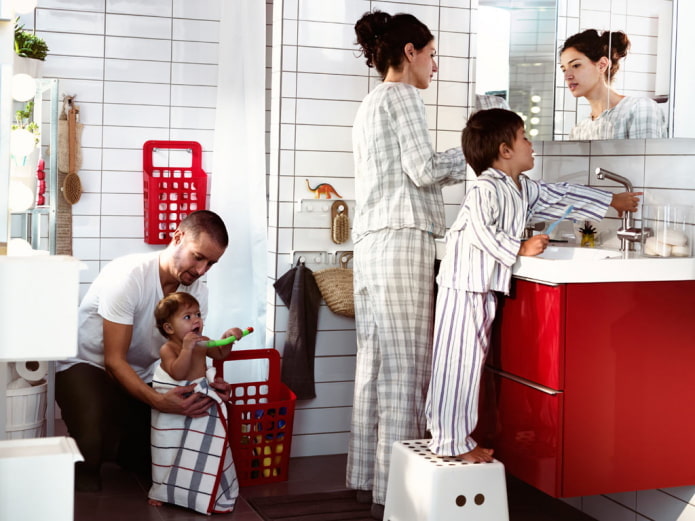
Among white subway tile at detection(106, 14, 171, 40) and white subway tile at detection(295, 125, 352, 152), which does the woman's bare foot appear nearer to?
white subway tile at detection(295, 125, 352, 152)

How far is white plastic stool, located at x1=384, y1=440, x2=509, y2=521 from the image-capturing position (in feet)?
8.21

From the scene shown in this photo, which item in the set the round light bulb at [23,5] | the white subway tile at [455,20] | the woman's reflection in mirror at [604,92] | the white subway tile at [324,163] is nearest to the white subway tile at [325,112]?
the white subway tile at [324,163]

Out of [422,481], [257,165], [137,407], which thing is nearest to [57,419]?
[137,407]

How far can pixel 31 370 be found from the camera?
9.37 feet

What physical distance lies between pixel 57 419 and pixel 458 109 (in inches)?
89.0

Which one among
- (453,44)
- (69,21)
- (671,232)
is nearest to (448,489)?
(671,232)

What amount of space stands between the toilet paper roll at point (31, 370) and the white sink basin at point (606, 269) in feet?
5.02

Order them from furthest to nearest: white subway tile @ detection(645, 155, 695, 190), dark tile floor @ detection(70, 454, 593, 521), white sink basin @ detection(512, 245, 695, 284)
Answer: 1. dark tile floor @ detection(70, 454, 593, 521)
2. white subway tile @ detection(645, 155, 695, 190)
3. white sink basin @ detection(512, 245, 695, 284)

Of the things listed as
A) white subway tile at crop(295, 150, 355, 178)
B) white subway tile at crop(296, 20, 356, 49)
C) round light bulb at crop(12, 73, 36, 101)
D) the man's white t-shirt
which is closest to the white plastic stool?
the man's white t-shirt

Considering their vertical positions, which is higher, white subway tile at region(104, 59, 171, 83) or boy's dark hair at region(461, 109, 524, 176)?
white subway tile at region(104, 59, 171, 83)

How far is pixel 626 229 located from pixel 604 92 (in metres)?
0.46

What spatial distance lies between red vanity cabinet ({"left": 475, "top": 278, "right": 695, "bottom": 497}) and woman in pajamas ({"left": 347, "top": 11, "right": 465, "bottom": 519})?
0.40m

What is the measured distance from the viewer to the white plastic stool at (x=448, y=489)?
8.21 ft

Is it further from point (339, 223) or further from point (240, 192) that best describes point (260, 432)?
point (240, 192)
